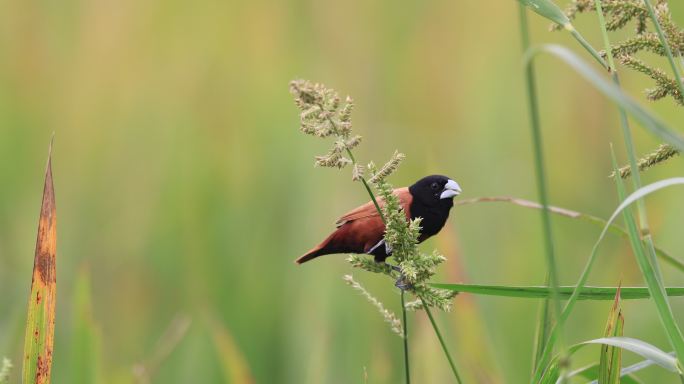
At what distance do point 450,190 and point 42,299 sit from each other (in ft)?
1.68

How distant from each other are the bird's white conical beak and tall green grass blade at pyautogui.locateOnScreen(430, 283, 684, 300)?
124mm

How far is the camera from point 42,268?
3.85ft

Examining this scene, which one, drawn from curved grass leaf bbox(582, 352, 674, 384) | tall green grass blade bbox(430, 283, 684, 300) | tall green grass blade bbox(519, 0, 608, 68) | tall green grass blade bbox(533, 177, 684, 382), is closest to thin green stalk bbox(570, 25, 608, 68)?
tall green grass blade bbox(519, 0, 608, 68)

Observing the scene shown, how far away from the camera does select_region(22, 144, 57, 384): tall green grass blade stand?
1.17m

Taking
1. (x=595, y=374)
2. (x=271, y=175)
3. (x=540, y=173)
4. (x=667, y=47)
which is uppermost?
(x=271, y=175)

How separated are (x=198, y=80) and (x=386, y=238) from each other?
312cm

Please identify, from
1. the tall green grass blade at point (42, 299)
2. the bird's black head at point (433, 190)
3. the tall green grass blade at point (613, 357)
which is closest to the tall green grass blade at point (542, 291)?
the tall green grass blade at point (613, 357)

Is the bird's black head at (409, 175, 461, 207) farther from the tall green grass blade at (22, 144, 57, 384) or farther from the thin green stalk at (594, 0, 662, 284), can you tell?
the tall green grass blade at (22, 144, 57, 384)

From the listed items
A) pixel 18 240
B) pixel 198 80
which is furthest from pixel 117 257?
pixel 198 80

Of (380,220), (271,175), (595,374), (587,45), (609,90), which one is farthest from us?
(271,175)

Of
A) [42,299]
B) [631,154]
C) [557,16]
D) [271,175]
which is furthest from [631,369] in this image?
[271,175]

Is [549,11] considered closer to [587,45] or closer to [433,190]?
[587,45]

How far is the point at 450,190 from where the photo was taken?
1.17 meters

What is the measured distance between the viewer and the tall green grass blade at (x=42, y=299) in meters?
1.17
